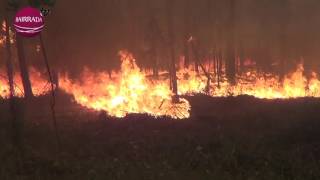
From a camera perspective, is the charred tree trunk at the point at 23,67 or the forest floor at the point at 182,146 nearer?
the forest floor at the point at 182,146

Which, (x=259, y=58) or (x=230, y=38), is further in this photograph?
(x=259, y=58)

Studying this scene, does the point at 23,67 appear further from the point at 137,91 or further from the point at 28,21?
the point at 28,21

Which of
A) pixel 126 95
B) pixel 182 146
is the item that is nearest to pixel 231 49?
pixel 126 95

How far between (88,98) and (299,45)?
1240 inches

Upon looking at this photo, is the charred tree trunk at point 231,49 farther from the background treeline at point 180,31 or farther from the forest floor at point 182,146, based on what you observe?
the forest floor at point 182,146

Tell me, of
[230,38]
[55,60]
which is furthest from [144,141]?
[55,60]

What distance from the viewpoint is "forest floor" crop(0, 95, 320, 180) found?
1198cm

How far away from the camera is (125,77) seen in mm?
32062

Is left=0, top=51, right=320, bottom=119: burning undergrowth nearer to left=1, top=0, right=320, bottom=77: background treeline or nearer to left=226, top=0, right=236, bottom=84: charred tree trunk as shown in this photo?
left=226, top=0, right=236, bottom=84: charred tree trunk

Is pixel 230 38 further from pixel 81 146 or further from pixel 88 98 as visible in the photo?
pixel 81 146

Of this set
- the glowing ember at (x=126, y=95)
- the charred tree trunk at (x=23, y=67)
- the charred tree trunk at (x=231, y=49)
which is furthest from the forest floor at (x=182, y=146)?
the charred tree trunk at (x=231, y=49)

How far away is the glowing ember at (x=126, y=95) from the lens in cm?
2355

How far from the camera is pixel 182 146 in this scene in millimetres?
15102

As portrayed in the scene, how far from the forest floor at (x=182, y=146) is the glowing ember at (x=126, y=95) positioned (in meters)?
1.84
